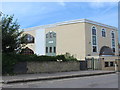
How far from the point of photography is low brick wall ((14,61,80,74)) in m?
18.3

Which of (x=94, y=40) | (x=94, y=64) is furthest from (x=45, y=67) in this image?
(x=94, y=40)

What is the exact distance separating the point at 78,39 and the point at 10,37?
24.4 metres

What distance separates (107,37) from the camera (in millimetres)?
45469

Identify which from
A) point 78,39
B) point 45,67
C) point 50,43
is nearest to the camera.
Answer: point 45,67

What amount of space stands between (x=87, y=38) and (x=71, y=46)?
14.2 ft

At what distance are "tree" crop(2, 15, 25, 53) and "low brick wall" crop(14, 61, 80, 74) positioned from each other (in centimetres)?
182

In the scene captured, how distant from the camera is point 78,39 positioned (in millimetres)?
39938

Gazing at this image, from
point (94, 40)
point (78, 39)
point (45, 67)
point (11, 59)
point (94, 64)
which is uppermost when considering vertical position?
point (78, 39)

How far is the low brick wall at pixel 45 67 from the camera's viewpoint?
60.1 feet

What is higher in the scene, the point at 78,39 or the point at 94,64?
the point at 78,39

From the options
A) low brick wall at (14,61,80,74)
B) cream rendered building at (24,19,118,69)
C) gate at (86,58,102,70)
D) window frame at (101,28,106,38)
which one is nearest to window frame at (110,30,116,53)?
cream rendered building at (24,19,118,69)

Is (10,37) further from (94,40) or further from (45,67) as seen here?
(94,40)

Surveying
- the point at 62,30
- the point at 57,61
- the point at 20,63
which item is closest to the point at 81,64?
the point at 57,61

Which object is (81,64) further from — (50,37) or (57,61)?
(50,37)
